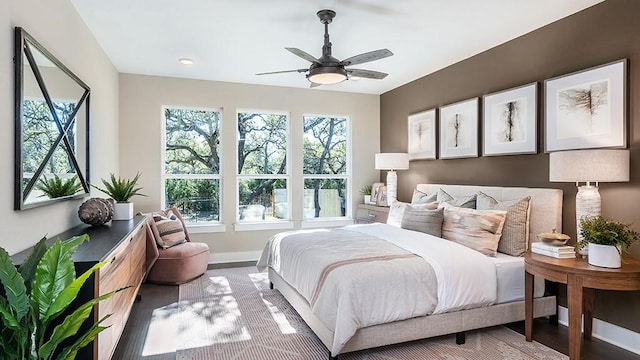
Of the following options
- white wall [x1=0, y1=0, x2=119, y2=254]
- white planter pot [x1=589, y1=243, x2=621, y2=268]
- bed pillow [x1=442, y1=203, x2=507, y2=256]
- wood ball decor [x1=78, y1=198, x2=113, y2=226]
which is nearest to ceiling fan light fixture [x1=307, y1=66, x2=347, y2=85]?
bed pillow [x1=442, y1=203, x2=507, y2=256]

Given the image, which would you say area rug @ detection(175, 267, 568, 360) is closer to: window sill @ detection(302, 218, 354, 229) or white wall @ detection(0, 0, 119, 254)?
white wall @ detection(0, 0, 119, 254)

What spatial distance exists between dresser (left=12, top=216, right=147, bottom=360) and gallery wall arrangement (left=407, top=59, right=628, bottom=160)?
11.5ft

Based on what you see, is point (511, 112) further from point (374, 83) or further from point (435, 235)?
point (374, 83)

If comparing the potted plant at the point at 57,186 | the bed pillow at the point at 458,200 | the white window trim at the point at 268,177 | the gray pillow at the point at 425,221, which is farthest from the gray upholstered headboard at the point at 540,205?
the potted plant at the point at 57,186

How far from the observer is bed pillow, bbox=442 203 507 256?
322 cm

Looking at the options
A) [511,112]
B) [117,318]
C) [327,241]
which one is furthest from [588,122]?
[117,318]

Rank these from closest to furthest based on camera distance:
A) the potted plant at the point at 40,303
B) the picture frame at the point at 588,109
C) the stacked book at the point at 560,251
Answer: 1. the potted plant at the point at 40,303
2. the stacked book at the point at 560,251
3. the picture frame at the point at 588,109

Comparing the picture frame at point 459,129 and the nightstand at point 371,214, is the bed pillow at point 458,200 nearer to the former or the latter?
the picture frame at point 459,129

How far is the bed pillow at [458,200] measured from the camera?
152 inches

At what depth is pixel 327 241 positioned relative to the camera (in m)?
3.33

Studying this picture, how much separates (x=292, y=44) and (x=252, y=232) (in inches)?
113

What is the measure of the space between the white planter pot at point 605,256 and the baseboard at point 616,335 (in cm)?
76

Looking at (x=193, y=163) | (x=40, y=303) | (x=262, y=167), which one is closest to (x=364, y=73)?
(x=262, y=167)

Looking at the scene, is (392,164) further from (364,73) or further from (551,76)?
(551,76)
